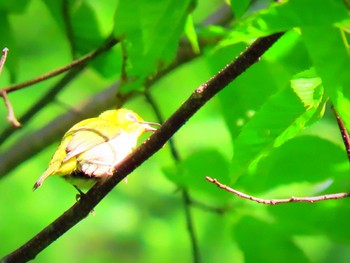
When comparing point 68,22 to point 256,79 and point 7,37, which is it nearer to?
point 7,37

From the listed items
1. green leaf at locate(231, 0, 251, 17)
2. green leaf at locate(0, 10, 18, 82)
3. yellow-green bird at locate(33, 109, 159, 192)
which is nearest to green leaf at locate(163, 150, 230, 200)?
yellow-green bird at locate(33, 109, 159, 192)

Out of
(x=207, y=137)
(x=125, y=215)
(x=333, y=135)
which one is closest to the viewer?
(x=207, y=137)

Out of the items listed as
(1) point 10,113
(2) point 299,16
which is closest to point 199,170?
(1) point 10,113

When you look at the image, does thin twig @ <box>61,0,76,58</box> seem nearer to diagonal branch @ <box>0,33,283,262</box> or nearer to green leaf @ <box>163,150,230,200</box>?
green leaf @ <box>163,150,230,200</box>

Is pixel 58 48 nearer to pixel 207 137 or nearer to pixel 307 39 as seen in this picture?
pixel 207 137

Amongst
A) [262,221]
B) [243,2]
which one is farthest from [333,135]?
[243,2]

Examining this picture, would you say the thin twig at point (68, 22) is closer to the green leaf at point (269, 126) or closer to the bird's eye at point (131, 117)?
the bird's eye at point (131, 117)
